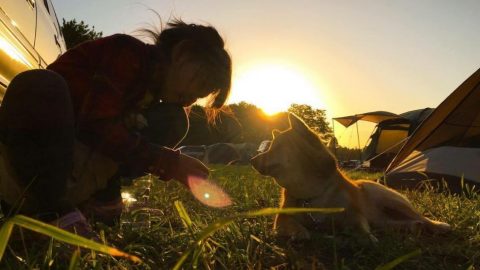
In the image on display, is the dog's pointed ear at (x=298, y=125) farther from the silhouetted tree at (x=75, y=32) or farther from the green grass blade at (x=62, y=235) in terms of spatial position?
the silhouetted tree at (x=75, y=32)

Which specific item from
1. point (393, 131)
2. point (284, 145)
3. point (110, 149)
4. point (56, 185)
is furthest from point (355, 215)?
point (393, 131)

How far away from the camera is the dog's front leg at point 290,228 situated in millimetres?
2207

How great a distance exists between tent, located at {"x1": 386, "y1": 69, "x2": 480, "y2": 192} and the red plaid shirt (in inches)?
162

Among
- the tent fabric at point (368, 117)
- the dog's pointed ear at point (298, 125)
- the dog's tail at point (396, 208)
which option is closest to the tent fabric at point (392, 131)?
the tent fabric at point (368, 117)

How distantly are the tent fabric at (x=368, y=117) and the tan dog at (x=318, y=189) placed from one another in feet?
46.4

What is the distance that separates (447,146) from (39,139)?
5.76m

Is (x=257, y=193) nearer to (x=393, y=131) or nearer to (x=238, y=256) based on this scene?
(x=238, y=256)

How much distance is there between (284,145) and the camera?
8.40 feet

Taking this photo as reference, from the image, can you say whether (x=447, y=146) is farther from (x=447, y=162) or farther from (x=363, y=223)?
(x=363, y=223)

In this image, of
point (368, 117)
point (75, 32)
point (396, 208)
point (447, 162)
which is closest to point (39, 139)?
point (396, 208)

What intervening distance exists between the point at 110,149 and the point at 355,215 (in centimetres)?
134

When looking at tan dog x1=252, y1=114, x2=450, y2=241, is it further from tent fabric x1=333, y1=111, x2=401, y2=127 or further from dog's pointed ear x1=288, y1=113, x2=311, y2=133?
tent fabric x1=333, y1=111, x2=401, y2=127

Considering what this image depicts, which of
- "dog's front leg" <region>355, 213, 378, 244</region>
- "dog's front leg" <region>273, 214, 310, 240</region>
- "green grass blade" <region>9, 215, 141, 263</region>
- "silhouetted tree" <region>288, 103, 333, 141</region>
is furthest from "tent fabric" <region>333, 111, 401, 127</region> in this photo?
"green grass blade" <region>9, 215, 141, 263</region>

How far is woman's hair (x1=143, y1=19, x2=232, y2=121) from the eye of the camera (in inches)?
101
